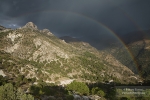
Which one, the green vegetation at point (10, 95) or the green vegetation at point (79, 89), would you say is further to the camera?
the green vegetation at point (79, 89)

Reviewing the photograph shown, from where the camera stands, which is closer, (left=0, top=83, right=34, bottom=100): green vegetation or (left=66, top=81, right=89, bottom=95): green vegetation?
(left=0, top=83, right=34, bottom=100): green vegetation

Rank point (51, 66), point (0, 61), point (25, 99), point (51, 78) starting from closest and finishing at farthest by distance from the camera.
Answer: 1. point (25, 99)
2. point (0, 61)
3. point (51, 78)
4. point (51, 66)

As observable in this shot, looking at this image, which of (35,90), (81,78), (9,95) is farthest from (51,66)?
(9,95)

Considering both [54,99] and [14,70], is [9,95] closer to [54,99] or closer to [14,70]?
[54,99]

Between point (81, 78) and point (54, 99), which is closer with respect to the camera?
point (54, 99)

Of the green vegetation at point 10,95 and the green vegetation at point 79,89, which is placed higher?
the green vegetation at point 10,95

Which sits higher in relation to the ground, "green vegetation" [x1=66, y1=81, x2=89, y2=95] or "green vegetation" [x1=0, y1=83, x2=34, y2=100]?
"green vegetation" [x1=0, y1=83, x2=34, y2=100]

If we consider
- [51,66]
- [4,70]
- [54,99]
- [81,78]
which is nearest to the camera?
[54,99]

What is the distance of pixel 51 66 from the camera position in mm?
185000

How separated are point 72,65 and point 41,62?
47.7 m

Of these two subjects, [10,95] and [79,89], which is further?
[79,89]

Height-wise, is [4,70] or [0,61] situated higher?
[0,61]

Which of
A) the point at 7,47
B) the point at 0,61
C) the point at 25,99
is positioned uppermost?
the point at 7,47

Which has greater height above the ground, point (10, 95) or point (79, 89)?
point (10, 95)
